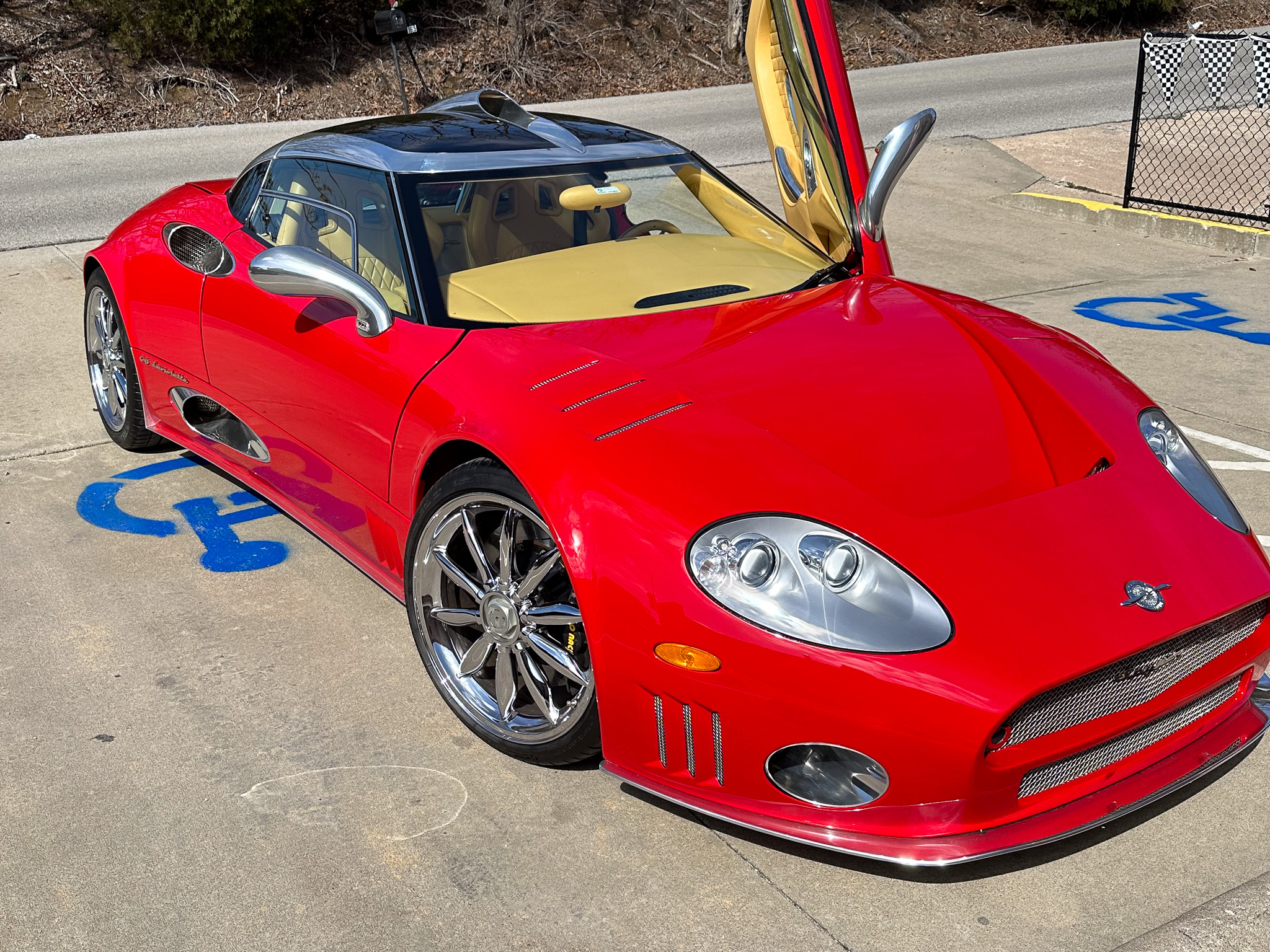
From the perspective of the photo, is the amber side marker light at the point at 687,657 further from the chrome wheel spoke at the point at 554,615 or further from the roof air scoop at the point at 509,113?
the roof air scoop at the point at 509,113

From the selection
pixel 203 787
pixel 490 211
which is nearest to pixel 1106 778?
pixel 203 787

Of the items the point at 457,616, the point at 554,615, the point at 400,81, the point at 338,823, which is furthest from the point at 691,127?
the point at 338,823

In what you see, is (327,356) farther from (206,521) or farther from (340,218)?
(206,521)

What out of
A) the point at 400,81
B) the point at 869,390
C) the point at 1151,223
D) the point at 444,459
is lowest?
the point at 1151,223

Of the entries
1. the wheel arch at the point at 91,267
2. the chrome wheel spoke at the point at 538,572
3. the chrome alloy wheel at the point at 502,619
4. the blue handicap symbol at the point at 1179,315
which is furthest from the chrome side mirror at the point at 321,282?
the blue handicap symbol at the point at 1179,315

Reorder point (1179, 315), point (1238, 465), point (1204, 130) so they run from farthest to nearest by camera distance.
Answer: point (1204, 130) → point (1179, 315) → point (1238, 465)

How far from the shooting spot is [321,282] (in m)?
3.30

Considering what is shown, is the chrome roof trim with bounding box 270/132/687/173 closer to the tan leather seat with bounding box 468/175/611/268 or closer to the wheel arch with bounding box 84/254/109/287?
the tan leather seat with bounding box 468/175/611/268

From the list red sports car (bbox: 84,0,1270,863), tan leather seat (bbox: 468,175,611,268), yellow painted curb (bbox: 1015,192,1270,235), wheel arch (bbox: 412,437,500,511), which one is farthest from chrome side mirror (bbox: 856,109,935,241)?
yellow painted curb (bbox: 1015,192,1270,235)

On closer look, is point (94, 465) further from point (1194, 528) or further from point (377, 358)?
point (1194, 528)

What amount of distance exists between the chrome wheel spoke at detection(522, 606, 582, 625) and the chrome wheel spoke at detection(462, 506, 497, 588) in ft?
0.46

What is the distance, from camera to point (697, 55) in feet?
67.9

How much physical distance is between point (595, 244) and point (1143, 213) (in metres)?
6.25

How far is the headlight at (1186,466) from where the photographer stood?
287 centimetres
